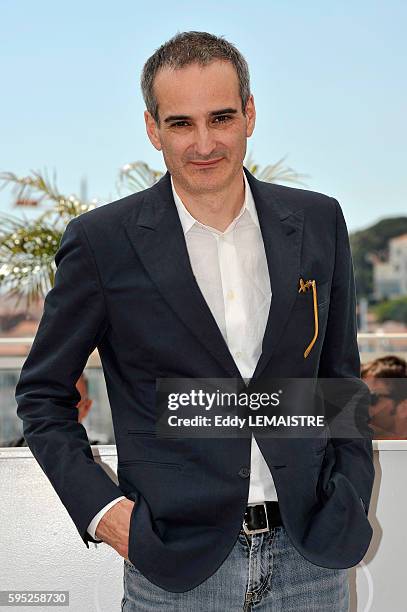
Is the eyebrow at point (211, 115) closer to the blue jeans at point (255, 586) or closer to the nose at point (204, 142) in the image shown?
the nose at point (204, 142)

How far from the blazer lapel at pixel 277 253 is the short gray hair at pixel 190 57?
0.16 m

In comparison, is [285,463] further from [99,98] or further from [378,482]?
[99,98]

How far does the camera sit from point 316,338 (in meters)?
1.59

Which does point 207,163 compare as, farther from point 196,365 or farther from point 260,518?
point 260,518

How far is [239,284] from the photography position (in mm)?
1576

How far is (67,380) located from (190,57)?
0.54m

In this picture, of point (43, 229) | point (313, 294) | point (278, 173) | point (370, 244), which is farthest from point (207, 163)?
point (370, 244)

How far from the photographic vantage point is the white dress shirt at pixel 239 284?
5.06ft

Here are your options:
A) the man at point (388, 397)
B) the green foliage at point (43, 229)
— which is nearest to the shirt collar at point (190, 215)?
the man at point (388, 397)

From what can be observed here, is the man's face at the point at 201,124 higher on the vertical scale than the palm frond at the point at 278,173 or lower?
lower

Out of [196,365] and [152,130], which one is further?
[152,130]

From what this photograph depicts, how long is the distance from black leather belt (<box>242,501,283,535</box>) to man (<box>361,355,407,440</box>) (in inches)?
59.5

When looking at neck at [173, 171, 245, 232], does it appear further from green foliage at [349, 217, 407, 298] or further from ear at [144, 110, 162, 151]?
green foliage at [349, 217, 407, 298]

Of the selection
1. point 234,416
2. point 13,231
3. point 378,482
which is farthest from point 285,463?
point 13,231
